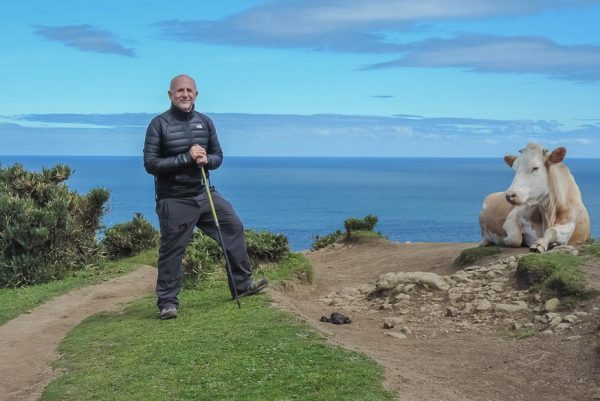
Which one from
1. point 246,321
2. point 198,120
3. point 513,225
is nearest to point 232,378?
point 246,321

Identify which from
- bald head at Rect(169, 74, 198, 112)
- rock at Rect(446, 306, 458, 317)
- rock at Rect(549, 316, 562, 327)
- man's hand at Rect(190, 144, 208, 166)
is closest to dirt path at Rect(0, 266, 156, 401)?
man's hand at Rect(190, 144, 208, 166)

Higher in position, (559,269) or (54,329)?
(559,269)

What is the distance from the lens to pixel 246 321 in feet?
30.4

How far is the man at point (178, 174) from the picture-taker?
9.92 m

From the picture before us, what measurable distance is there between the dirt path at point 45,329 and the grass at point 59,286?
8.4 inches

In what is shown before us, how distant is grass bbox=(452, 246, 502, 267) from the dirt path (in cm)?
578

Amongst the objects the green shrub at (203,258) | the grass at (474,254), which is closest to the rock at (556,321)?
the grass at (474,254)

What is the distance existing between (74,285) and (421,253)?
744cm

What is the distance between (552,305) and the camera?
375 inches

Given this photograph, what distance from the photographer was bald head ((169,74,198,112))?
392 inches

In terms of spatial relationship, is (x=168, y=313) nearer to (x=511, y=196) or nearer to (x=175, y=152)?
(x=175, y=152)

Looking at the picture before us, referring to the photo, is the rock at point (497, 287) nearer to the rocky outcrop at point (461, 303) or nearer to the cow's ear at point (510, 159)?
the rocky outcrop at point (461, 303)

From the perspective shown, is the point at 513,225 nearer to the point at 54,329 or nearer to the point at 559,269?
the point at 559,269

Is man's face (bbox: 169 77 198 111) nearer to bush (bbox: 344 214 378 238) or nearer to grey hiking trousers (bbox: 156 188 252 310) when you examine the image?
grey hiking trousers (bbox: 156 188 252 310)
